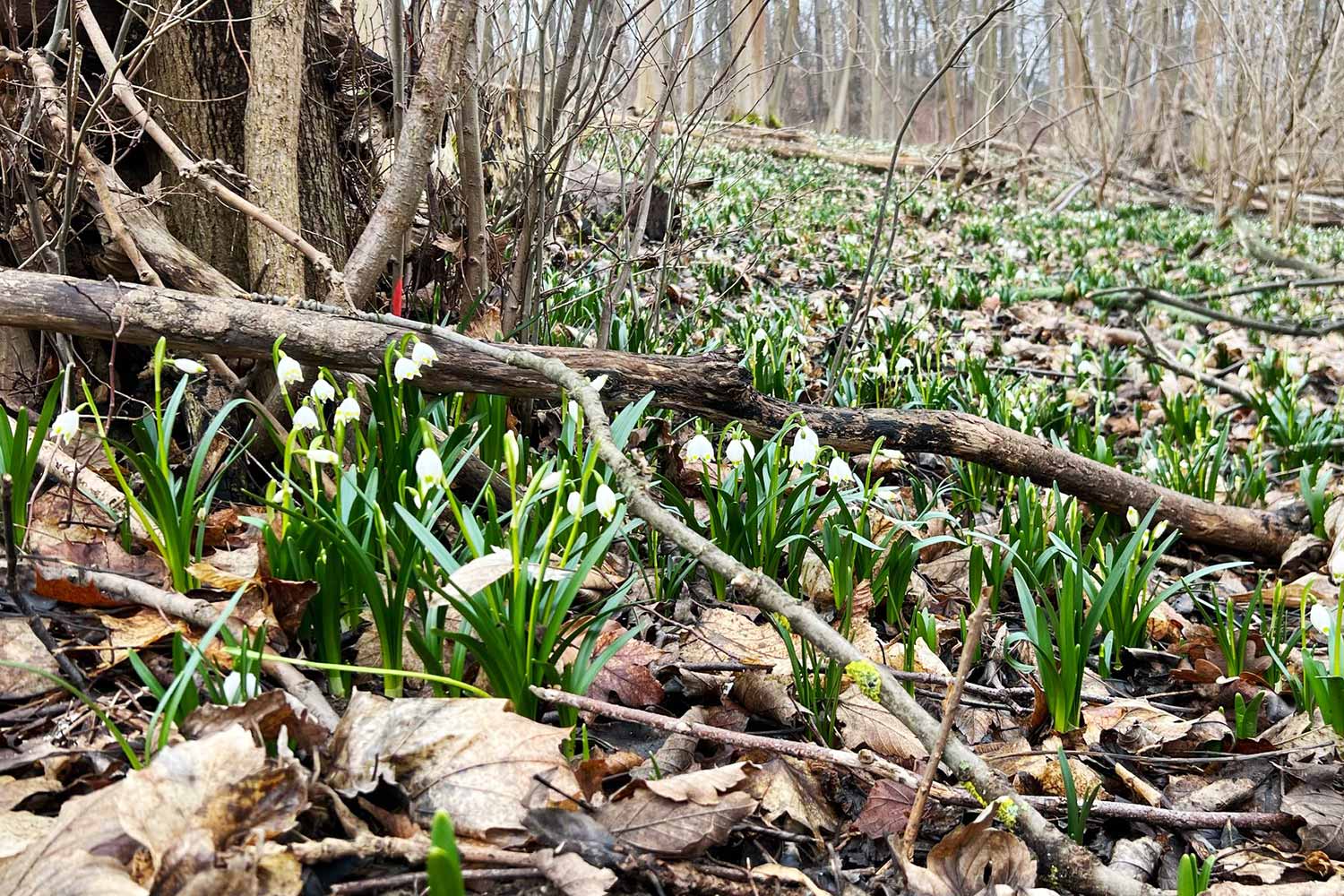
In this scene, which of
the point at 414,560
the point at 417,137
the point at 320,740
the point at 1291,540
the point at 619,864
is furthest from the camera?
the point at 1291,540

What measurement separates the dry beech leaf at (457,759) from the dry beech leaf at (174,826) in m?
0.14

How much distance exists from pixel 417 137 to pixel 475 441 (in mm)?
958

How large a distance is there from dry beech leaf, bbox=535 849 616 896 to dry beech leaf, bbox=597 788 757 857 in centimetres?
9

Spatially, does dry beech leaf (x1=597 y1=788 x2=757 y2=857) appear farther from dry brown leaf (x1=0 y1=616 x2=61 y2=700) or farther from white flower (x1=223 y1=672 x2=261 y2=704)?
dry brown leaf (x1=0 y1=616 x2=61 y2=700)

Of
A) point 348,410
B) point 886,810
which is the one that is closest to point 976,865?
point 886,810

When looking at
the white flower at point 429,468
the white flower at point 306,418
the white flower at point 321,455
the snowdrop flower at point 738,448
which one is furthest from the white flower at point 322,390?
the snowdrop flower at point 738,448

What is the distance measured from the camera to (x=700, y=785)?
1348 mm

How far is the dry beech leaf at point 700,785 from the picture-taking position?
130cm

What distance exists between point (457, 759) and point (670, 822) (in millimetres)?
306

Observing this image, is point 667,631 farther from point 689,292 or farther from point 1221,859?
point 689,292

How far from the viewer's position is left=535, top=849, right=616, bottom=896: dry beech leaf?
114 centimetres

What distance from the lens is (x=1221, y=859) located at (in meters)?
1.53

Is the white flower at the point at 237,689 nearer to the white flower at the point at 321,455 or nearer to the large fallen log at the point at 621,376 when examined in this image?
the white flower at the point at 321,455

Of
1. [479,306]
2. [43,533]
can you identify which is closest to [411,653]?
[43,533]
